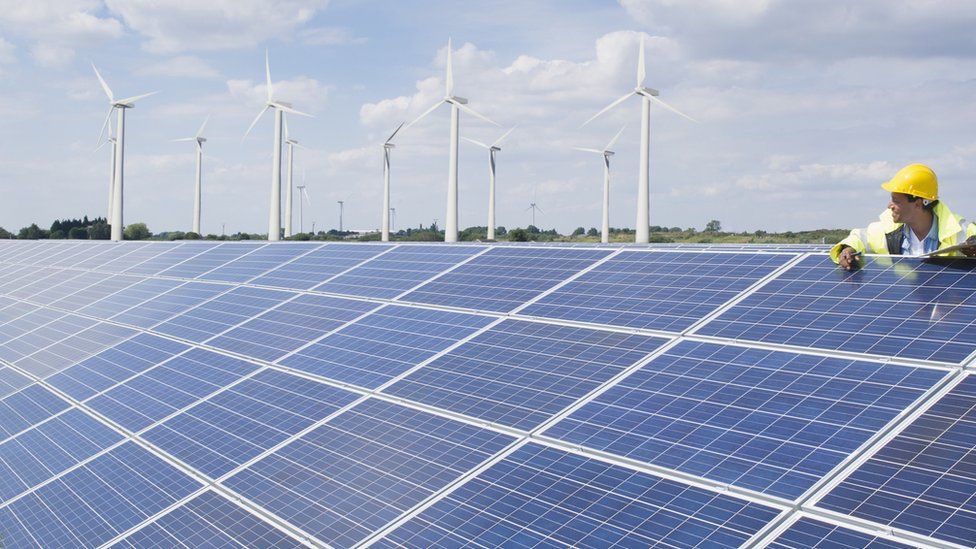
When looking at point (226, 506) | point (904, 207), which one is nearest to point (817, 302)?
point (904, 207)

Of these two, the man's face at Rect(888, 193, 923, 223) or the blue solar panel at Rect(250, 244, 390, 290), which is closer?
the man's face at Rect(888, 193, 923, 223)

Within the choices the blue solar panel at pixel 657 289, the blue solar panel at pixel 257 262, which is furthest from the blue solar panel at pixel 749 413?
the blue solar panel at pixel 257 262

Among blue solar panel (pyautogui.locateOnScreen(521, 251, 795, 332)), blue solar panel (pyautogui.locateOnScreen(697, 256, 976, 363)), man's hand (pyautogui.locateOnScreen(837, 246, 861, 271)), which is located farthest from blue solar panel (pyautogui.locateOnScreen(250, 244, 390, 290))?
man's hand (pyautogui.locateOnScreen(837, 246, 861, 271))

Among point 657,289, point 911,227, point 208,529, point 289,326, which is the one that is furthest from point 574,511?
point 289,326

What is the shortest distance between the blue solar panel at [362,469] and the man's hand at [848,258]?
7.31m

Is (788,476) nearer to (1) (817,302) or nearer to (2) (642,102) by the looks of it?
(1) (817,302)

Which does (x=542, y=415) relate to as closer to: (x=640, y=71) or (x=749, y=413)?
(x=749, y=413)

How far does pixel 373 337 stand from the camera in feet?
57.3

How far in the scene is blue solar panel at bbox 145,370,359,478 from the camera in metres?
13.7

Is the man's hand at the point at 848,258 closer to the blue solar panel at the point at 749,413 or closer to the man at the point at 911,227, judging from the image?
the man at the point at 911,227

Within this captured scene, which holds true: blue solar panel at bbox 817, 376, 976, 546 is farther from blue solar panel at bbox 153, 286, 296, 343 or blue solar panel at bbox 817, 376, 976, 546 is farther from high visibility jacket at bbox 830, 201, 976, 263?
blue solar panel at bbox 153, 286, 296, 343

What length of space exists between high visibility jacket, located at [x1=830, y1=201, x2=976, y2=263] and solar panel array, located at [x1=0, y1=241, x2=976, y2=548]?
0.51 m

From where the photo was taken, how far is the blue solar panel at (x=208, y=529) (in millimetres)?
10932

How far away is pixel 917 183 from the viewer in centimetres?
1296
